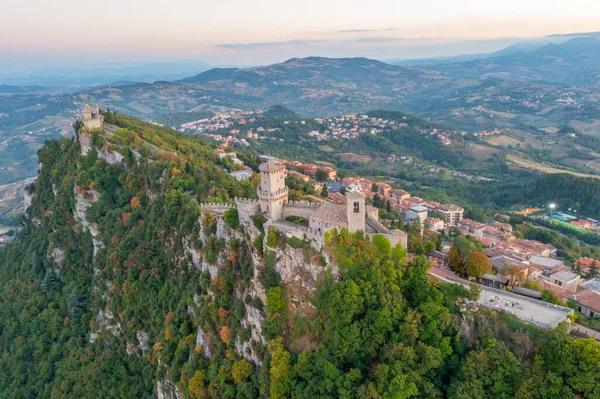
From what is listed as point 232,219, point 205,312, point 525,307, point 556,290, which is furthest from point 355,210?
point 556,290

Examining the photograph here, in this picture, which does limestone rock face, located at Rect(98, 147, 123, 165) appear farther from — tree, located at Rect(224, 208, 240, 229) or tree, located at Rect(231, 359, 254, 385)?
tree, located at Rect(231, 359, 254, 385)

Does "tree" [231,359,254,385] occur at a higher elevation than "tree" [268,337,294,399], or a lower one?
lower

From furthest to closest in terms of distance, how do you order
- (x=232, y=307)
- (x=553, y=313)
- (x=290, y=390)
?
(x=232, y=307) < (x=290, y=390) < (x=553, y=313)

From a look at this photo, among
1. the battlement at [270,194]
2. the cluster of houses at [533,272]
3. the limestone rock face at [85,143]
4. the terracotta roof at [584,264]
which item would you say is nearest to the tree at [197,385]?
the battlement at [270,194]

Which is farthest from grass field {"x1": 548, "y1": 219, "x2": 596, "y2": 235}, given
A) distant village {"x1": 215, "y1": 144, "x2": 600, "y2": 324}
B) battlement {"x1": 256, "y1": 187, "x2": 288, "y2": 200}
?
battlement {"x1": 256, "y1": 187, "x2": 288, "y2": 200}

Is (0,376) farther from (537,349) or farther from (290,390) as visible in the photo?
(537,349)

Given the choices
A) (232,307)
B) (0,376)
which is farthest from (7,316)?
(232,307)

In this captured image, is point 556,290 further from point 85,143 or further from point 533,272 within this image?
point 85,143
